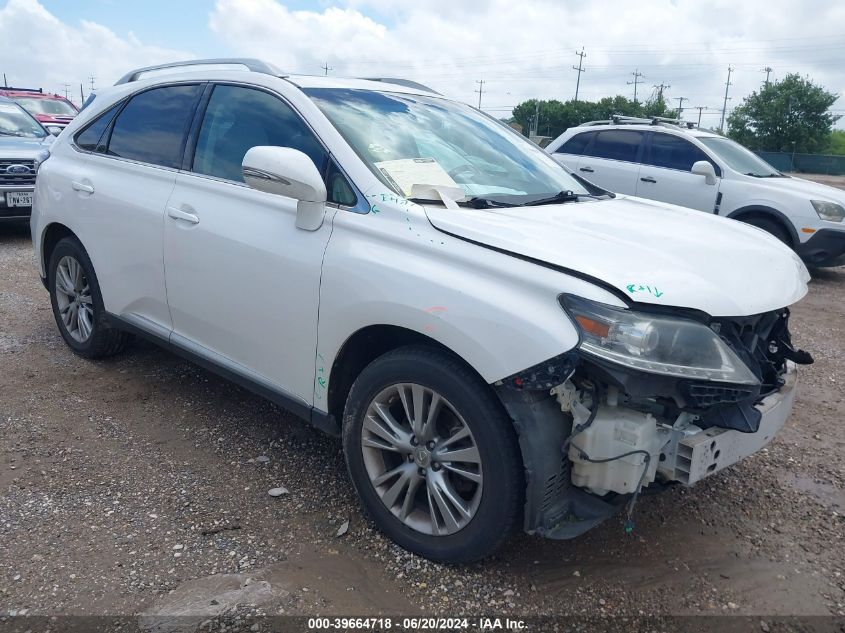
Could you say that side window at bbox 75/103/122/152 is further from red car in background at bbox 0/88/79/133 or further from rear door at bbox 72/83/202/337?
red car in background at bbox 0/88/79/133

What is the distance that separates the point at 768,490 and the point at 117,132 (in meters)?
4.16

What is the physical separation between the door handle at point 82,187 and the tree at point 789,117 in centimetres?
5032

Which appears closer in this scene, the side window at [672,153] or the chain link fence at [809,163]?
the side window at [672,153]

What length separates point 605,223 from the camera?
2906 mm

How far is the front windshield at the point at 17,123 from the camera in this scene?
1015 centimetres

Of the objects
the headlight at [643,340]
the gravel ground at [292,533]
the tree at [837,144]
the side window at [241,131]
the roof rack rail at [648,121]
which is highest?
the tree at [837,144]

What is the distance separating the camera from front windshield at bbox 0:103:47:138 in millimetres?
10148

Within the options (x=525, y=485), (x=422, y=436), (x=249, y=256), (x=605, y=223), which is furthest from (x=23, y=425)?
(x=605, y=223)

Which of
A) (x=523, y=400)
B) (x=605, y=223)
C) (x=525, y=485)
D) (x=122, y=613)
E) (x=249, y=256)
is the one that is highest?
(x=605, y=223)

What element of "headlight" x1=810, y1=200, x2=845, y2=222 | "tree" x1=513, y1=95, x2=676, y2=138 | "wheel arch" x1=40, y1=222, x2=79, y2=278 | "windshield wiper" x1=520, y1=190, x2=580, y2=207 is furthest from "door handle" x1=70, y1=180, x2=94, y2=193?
"tree" x1=513, y1=95, x2=676, y2=138

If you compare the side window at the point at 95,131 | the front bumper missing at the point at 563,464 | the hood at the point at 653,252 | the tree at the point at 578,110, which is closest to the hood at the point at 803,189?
the hood at the point at 653,252

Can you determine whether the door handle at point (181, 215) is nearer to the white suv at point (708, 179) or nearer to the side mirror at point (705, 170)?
the white suv at point (708, 179)

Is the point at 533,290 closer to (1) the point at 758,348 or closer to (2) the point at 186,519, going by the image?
(1) the point at 758,348

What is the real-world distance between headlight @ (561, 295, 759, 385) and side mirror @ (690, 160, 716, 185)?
6.96 m
